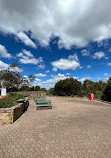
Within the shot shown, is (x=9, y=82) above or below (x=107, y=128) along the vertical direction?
above

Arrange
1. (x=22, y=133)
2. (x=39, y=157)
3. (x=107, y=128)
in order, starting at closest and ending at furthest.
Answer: (x=39, y=157), (x=22, y=133), (x=107, y=128)

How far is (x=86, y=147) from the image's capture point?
106 inches

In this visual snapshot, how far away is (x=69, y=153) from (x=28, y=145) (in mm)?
1107

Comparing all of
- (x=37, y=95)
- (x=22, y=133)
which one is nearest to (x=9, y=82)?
(x=37, y=95)

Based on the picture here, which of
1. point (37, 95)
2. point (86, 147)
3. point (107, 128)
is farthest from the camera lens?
point (37, 95)

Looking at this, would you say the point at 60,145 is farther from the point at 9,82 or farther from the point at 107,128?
the point at 9,82

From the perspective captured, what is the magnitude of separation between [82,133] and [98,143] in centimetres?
67

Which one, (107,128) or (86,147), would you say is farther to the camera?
(107,128)

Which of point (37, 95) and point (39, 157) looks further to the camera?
point (37, 95)

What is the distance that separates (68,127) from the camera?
157 inches

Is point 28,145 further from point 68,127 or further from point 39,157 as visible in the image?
point 68,127

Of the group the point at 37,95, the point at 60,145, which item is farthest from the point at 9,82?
the point at 60,145

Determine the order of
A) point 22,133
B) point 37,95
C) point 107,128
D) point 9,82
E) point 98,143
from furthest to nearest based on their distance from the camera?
point 9,82, point 37,95, point 107,128, point 22,133, point 98,143

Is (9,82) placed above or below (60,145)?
above
